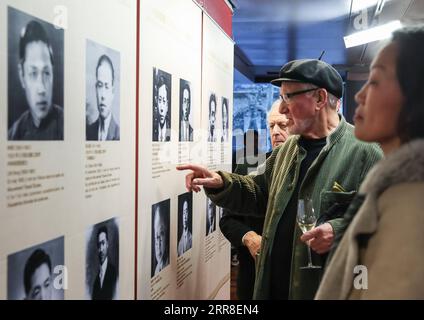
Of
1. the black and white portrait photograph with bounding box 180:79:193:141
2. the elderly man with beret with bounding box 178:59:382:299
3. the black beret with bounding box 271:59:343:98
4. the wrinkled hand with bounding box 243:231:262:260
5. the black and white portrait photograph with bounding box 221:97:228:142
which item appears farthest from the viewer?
the black and white portrait photograph with bounding box 221:97:228:142

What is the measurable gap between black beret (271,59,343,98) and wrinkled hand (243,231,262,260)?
38.0 inches

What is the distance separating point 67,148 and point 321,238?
24.0 inches

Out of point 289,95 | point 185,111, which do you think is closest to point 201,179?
point 185,111

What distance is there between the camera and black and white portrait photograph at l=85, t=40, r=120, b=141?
124cm

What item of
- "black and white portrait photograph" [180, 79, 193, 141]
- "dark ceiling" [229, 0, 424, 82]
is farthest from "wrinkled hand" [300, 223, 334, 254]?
"dark ceiling" [229, 0, 424, 82]

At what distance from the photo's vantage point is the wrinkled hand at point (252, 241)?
2.06m

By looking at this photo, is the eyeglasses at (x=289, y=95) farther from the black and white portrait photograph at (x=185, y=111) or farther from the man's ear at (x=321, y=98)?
the black and white portrait photograph at (x=185, y=111)

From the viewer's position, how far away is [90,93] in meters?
1.25

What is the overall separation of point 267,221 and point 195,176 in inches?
17.4

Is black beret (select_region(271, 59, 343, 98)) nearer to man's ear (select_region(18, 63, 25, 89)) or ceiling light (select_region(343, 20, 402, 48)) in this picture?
ceiling light (select_region(343, 20, 402, 48))

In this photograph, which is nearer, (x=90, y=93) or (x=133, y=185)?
(x=90, y=93)

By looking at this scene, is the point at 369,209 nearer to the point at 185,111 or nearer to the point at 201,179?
the point at 201,179
